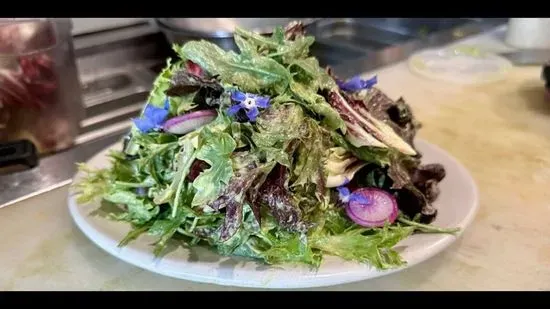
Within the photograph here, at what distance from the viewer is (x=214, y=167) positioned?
693mm

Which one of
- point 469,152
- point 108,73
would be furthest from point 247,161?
point 108,73

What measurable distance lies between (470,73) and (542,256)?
622mm

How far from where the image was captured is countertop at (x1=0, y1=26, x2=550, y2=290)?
2.46ft

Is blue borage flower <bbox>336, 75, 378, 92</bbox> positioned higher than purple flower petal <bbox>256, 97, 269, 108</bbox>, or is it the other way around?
purple flower petal <bbox>256, 97, 269, 108</bbox>

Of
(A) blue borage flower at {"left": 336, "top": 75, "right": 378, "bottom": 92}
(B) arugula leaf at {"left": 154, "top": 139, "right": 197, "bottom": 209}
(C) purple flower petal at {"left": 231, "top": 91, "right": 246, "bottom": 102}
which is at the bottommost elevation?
(B) arugula leaf at {"left": 154, "top": 139, "right": 197, "bottom": 209}

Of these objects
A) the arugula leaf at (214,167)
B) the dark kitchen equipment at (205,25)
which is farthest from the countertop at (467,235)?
the dark kitchen equipment at (205,25)

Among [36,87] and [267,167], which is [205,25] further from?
[267,167]

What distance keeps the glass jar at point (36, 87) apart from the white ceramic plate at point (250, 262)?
0.29m

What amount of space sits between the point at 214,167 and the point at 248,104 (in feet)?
0.22

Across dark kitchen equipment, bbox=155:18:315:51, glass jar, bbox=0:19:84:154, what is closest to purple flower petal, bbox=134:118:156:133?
glass jar, bbox=0:19:84:154

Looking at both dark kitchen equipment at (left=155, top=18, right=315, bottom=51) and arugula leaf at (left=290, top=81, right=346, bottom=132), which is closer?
arugula leaf at (left=290, top=81, right=346, bottom=132)

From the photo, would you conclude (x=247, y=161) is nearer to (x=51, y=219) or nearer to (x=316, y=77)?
(x=316, y=77)

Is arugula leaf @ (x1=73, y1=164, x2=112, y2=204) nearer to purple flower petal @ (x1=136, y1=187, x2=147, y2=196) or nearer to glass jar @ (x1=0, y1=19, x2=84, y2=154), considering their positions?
purple flower petal @ (x1=136, y1=187, x2=147, y2=196)

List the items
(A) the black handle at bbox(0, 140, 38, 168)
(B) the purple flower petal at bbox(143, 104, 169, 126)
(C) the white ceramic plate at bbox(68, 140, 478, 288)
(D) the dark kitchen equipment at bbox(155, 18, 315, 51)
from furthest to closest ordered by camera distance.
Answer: (D) the dark kitchen equipment at bbox(155, 18, 315, 51), (A) the black handle at bbox(0, 140, 38, 168), (B) the purple flower petal at bbox(143, 104, 169, 126), (C) the white ceramic plate at bbox(68, 140, 478, 288)
